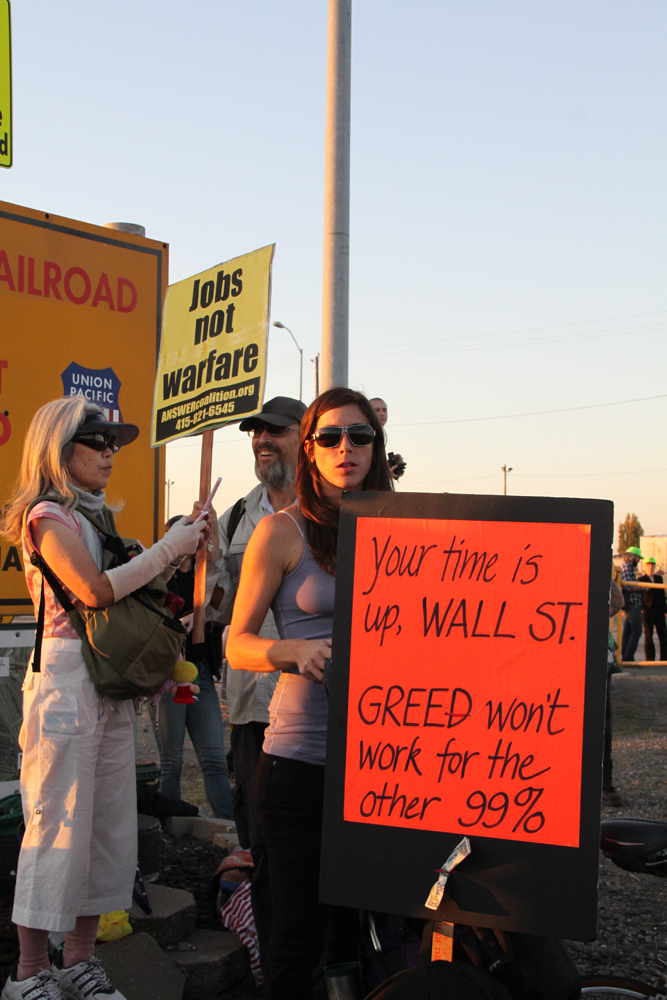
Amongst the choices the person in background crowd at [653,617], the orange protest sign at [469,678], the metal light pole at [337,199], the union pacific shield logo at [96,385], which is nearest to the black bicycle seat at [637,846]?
the orange protest sign at [469,678]

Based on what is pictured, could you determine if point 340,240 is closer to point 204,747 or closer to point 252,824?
point 204,747

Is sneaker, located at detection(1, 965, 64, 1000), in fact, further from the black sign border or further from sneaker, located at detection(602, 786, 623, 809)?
sneaker, located at detection(602, 786, 623, 809)

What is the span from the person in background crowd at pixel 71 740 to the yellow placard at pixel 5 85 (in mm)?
2045

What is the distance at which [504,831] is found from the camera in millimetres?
1579

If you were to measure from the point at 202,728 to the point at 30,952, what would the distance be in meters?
2.21

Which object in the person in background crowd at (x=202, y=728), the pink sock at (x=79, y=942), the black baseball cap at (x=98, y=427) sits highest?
the black baseball cap at (x=98, y=427)

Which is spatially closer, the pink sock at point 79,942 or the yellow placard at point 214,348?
the pink sock at point 79,942

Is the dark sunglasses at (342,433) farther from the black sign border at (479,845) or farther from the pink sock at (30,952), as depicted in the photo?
the pink sock at (30,952)

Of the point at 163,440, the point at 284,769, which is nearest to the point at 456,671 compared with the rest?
Answer: the point at 284,769

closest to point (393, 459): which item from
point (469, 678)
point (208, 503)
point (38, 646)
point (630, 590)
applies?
point (208, 503)

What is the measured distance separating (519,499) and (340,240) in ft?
13.5

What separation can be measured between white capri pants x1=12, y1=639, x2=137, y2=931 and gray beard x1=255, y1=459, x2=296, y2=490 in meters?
1.19

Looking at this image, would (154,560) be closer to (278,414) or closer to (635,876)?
(278,414)

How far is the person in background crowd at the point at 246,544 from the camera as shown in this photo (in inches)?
126
